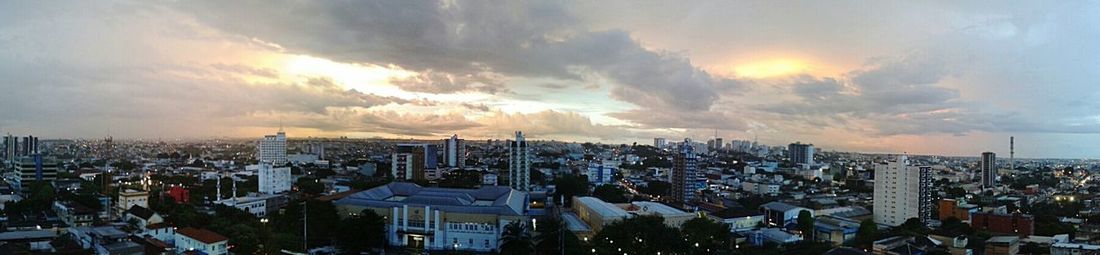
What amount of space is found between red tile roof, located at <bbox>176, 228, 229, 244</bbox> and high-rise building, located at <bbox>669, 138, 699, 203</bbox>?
1966cm

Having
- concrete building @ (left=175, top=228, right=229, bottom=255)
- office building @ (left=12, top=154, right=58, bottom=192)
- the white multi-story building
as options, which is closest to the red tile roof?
concrete building @ (left=175, top=228, right=229, bottom=255)

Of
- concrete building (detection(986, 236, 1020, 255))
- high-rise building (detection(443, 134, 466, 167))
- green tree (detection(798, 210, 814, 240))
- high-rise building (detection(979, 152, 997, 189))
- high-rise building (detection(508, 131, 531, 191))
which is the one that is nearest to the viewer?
concrete building (detection(986, 236, 1020, 255))

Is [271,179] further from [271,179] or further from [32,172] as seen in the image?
[32,172]

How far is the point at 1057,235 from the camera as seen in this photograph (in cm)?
1788

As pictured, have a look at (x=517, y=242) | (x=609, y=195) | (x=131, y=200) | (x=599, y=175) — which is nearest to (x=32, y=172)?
(x=131, y=200)

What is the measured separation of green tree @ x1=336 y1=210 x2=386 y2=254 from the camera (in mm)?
14500

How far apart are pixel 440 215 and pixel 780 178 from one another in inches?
1229

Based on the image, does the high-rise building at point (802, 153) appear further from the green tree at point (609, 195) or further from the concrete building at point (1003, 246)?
the concrete building at point (1003, 246)

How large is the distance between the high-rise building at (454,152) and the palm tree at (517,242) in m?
38.1

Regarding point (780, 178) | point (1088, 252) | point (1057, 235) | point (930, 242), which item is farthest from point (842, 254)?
point (780, 178)

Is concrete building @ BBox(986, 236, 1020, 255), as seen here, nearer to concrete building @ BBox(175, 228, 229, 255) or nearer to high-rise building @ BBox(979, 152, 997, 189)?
concrete building @ BBox(175, 228, 229, 255)

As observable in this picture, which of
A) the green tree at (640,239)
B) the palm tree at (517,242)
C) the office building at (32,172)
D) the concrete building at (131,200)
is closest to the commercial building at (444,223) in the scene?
the palm tree at (517,242)

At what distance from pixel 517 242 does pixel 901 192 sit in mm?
16764

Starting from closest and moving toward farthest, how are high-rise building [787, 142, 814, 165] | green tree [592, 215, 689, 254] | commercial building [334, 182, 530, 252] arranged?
green tree [592, 215, 689, 254] → commercial building [334, 182, 530, 252] → high-rise building [787, 142, 814, 165]
